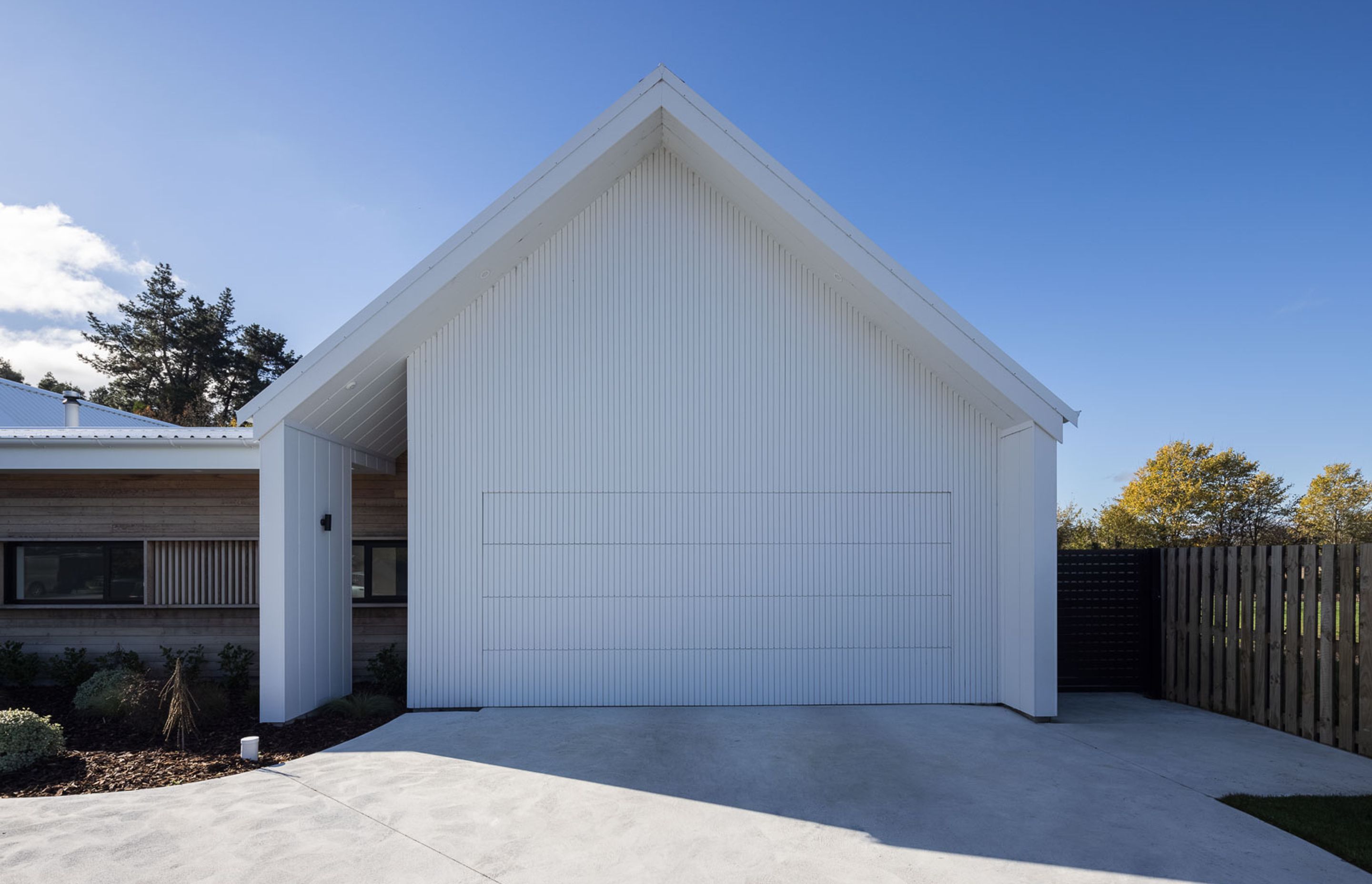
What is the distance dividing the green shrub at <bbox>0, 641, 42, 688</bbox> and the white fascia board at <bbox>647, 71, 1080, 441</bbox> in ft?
33.6

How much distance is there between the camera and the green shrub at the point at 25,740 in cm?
541

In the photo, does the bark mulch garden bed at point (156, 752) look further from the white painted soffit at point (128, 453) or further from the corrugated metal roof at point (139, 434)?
the corrugated metal roof at point (139, 434)

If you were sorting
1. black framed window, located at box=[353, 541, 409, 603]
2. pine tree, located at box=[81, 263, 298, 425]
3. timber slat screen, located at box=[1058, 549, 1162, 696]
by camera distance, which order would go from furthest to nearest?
pine tree, located at box=[81, 263, 298, 425]
black framed window, located at box=[353, 541, 409, 603]
timber slat screen, located at box=[1058, 549, 1162, 696]

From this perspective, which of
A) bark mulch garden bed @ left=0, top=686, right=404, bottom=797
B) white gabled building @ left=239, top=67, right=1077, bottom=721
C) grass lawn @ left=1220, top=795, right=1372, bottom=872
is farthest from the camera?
white gabled building @ left=239, top=67, right=1077, bottom=721

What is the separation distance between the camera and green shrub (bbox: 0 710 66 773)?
541 cm

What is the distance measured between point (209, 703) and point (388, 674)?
6.00 ft

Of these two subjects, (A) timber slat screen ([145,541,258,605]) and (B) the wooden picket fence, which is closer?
(B) the wooden picket fence

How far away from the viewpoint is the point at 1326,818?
14.3ft

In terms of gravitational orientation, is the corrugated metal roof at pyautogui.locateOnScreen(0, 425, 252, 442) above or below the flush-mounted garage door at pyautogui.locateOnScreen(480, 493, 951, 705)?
above

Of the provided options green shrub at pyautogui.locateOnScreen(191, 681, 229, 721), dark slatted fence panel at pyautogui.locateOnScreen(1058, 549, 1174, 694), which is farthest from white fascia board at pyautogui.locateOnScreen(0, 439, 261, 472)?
dark slatted fence panel at pyautogui.locateOnScreen(1058, 549, 1174, 694)

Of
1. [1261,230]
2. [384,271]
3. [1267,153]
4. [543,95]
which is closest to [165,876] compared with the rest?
[543,95]

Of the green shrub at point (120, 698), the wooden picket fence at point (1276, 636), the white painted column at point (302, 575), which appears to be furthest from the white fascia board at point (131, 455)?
the wooden picket fence at point (1276, 636)

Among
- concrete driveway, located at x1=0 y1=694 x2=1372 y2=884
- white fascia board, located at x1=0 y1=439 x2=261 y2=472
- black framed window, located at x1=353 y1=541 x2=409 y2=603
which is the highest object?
white fascia board, located at x1=0 y1=439 x2=261 y2=472

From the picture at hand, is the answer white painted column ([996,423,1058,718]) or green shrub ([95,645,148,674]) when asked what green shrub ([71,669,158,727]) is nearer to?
green shrub ([95,645,148,674])
